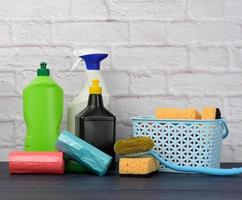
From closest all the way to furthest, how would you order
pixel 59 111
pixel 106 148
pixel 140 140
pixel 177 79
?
pixel 140 140
pixel 106 148
pixel 59 111
pixel 177 79

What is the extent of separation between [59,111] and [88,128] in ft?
0.49

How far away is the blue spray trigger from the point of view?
1210mm

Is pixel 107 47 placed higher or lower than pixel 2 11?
lower

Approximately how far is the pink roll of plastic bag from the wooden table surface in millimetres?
16

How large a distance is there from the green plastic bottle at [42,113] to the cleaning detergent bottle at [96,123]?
0.36ft

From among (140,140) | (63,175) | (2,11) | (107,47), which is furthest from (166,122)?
(2,11)

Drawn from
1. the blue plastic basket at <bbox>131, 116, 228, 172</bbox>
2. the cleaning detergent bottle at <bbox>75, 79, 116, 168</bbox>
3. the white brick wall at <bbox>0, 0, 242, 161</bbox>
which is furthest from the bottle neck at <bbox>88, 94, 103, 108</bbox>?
the white brick wall at <bbox>0, 0, 242, 161</bbox>

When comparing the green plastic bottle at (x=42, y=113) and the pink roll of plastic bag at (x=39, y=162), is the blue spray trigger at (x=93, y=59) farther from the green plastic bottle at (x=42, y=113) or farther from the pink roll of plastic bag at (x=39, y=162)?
the pink roll of plastic bag at (x=39, y=162)

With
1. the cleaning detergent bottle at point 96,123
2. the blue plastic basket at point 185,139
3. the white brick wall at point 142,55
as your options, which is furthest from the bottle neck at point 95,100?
the white brick wall at point 142,55

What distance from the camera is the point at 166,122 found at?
3.55ft

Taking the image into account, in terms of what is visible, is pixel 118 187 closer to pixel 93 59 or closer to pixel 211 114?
pixel 211 114

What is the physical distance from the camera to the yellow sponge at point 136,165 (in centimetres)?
100

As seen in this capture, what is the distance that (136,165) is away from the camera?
3.30 ft

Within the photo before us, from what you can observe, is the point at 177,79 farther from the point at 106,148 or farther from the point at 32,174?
the point at 32,174
